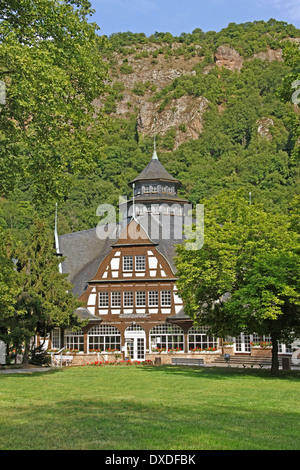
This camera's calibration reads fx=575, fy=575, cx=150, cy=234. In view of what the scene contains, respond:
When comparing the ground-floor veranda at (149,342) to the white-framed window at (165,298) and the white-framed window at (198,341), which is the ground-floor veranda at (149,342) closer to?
the white-framed window at (198,341)

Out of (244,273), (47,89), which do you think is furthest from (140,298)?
(47,89)

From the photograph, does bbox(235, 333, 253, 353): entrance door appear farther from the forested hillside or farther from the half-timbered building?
the forested hillside

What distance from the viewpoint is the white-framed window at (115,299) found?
151 feet

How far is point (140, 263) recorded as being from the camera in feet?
151

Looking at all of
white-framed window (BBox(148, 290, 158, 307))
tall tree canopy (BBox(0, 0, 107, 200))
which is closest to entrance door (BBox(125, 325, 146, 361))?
white-framed window (BBox(148, 290, 158, 307))

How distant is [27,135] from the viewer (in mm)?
18828

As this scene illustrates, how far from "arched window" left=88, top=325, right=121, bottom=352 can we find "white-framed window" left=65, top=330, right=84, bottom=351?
2.38 feet

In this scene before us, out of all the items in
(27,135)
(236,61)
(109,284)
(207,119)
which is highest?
(236,61)

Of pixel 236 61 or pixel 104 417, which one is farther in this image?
pixel 236 61

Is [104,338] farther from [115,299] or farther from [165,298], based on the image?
[165,298]

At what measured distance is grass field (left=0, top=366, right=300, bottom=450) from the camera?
30.8 ft

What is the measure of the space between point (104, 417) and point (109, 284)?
33.9 metres

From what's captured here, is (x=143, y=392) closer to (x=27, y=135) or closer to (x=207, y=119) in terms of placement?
(x=27, y=135)
